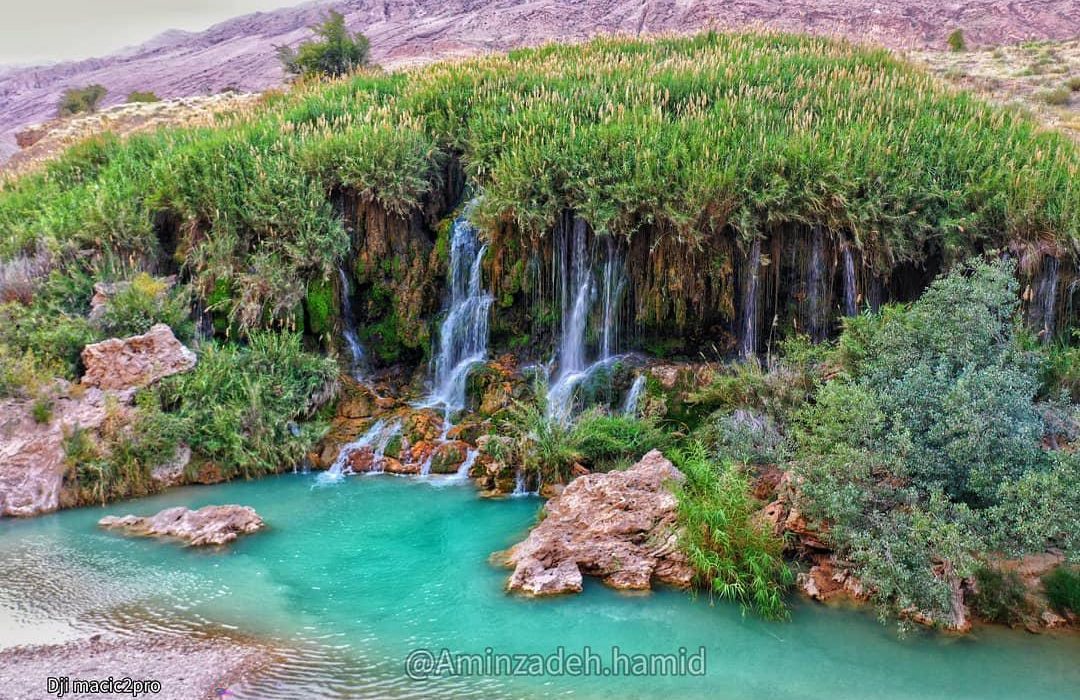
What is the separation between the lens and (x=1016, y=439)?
6.23m

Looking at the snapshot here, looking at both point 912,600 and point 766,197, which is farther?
point 766,197

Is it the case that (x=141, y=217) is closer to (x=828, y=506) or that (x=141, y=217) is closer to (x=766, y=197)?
(x=766, y=197)

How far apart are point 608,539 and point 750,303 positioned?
492 centimetres

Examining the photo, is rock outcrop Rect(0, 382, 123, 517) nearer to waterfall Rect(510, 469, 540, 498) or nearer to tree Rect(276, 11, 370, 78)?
waterfall Rect(510, 469, 540, 498)

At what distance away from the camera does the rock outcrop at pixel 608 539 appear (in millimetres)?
6754

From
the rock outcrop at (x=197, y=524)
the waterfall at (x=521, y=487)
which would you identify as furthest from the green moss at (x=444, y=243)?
the rock outcrop at (x=197, y=524)

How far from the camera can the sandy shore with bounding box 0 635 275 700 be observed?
16.2 feet

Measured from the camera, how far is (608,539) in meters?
7.08

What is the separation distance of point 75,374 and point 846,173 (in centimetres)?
1129

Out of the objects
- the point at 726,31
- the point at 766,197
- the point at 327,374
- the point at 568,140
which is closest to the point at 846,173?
the point at 766,197

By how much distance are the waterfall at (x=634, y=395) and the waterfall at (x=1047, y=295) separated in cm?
507

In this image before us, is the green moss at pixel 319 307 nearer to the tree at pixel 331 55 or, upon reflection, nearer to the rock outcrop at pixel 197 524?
the rock outcrop at pixel 197 524

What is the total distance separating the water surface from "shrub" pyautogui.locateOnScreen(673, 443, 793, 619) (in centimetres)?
20

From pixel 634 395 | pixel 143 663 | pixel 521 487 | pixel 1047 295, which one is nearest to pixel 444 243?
pixel 634 395
